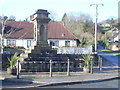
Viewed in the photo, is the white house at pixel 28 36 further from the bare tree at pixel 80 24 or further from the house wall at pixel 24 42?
the bare tree at pixel 80 24

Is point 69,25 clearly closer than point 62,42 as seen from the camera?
No

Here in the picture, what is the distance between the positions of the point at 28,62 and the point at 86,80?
6.94 metres

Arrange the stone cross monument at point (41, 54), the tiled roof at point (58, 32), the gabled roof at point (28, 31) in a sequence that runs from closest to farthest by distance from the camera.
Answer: the stone cross monument at point (41, 54), the gabled roof at point (28, 31), the tiled roof at point (58, 32)

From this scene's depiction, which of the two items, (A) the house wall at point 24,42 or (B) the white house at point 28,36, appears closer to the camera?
(B) the white house at point 28,36

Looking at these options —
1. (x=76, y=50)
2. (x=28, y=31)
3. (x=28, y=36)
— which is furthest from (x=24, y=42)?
(x=76, y=50)

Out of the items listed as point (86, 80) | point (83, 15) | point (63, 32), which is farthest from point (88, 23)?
point (86, 80)

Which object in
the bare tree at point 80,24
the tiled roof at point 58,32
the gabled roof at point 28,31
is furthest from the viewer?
the bare tree at point 80,24

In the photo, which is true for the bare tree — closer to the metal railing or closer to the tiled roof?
the tiled roof

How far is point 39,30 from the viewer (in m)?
22.4

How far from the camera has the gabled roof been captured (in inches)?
1946

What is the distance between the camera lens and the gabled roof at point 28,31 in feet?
162

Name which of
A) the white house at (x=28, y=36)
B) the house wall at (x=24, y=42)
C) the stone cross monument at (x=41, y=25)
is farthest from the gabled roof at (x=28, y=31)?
the stone cross monument at (x=41, y=25)

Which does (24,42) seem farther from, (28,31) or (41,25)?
(41,25)

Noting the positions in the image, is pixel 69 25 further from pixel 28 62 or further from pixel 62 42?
pixel 28 62
